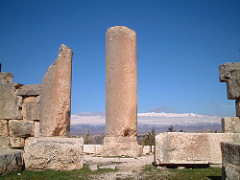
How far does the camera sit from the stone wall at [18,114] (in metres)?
7.98

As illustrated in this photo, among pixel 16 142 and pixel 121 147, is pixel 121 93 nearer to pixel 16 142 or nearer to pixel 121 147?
pixel 121 147

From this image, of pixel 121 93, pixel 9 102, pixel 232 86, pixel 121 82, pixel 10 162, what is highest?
pixel 121 82

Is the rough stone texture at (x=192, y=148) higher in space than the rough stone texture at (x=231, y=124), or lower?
lower

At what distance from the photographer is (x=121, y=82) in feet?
36.0

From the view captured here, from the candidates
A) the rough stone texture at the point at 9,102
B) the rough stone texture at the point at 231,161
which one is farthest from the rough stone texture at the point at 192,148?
→ the rough stone texture at the point at 9,102

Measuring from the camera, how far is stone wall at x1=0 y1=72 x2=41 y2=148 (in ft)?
26.2

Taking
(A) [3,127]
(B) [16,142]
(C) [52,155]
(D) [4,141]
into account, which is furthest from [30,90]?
(C) [52,155]

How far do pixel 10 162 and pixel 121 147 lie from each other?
17.8 feet

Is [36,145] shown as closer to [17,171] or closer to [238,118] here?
[17,171]

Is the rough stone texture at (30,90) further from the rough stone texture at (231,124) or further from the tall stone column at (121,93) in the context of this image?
the rough stone texture at (231,124)

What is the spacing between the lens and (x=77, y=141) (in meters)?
6.42

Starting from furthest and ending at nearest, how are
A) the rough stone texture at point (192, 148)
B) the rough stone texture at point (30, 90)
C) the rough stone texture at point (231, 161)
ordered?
the rough stone texture at point (30, 90) < the rough stone texture at point (192, 148) < the rough stone texture at point (231, 161)

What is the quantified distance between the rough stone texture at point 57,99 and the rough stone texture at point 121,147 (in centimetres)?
337

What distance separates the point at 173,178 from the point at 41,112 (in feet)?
13.9
